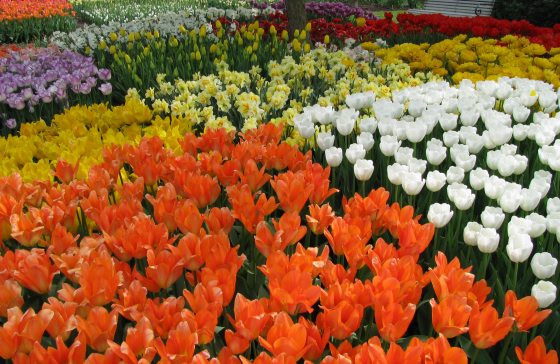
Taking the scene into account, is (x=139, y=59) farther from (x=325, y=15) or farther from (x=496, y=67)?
(x=325, y=15)

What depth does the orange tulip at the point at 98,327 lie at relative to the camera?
1334 millimetres

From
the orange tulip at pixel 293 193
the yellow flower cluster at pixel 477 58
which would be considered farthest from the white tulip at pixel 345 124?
the yellow flower cluster at pixel 477 58

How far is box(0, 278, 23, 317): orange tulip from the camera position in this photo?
1.51 meters

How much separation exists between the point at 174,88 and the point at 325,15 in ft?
21.6

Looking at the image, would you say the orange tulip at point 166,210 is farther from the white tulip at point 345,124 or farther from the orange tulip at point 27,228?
the white tulip at point 345,124

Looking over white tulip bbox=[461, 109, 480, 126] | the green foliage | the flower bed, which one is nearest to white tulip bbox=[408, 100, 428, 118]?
white tulip bbox=[461, 109, 480, 126]

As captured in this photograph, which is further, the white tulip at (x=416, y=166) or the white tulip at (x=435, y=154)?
the white tulip at (x=435, y=154)

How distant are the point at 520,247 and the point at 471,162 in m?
0.70

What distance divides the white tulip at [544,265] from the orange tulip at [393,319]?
18.8 inches

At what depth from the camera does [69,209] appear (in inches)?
78.5

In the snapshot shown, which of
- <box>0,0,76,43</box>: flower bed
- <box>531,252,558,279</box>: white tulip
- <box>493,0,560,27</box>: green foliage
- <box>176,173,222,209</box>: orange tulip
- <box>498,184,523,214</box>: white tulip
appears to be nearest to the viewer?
<box>531,252,558,279</box>: white tulip

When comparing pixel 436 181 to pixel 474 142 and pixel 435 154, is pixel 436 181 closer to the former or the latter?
pixel 435 154

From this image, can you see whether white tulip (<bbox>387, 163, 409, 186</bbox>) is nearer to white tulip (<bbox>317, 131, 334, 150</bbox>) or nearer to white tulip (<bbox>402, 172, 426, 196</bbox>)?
white tulip (<bbox>402, 172, 426, 196</bbox>)

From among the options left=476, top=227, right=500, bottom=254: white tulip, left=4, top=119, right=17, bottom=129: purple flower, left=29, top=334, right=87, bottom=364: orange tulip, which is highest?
left=476, top=227, right=500, bottom=254: white tulip
